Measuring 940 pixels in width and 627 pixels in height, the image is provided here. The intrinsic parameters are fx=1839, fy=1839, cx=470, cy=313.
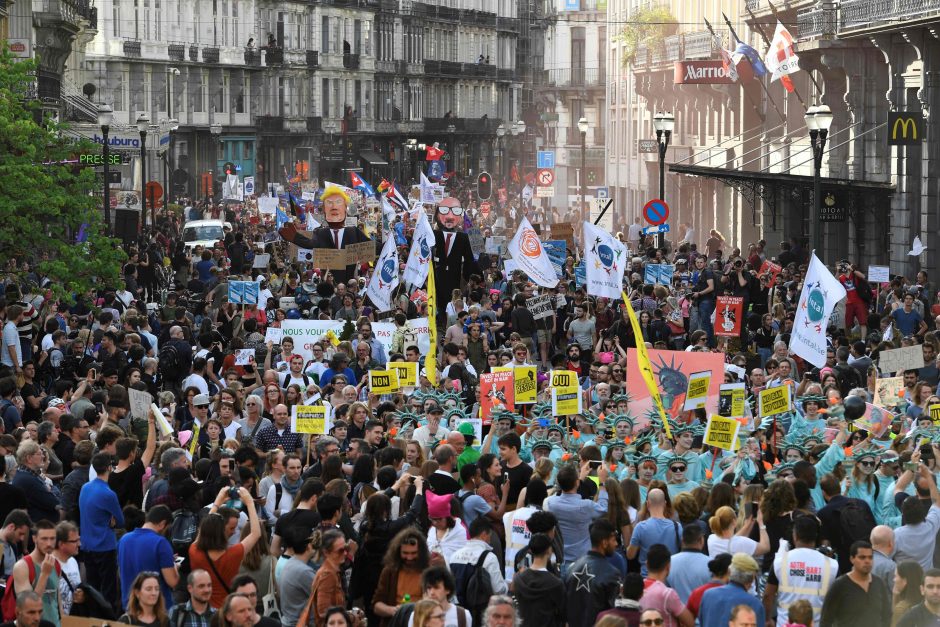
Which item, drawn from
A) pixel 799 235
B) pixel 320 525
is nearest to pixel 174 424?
pixel 320 525

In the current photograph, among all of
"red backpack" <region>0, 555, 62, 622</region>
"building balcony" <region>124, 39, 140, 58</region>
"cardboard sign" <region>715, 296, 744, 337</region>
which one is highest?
"building balcony" <region>124, 39, 140, 58</region>

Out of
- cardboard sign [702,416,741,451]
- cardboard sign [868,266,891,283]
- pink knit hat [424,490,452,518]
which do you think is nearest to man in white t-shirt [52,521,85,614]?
pink knit hat [424,490,452,518]

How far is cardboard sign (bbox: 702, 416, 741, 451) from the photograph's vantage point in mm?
14125

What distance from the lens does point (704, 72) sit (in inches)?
2042

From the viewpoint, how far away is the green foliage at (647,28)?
66438 millimetres

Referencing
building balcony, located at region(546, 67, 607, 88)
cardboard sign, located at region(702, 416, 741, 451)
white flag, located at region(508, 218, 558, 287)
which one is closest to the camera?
cardboard sign, located at region(702, 416, 741, 451)

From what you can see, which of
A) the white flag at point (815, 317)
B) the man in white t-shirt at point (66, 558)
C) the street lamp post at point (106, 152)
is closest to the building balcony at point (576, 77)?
the street lamp post at point (106, 152)

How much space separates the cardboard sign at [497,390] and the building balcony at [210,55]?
7325 centimetres

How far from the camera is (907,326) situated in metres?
23.2

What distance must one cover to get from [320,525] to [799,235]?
35327 millimetres

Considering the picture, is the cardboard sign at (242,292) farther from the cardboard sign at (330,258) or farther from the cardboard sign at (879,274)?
the cardboard sign at (879,274)

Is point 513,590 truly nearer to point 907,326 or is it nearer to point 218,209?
point 907,326

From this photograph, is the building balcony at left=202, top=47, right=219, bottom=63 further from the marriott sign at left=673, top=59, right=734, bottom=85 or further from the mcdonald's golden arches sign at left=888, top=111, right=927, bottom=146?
the mcdonald's golden arches sign at left=888, top=111, right=927, bottom=146

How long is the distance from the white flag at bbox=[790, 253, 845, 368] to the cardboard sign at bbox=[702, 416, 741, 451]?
4469mm
